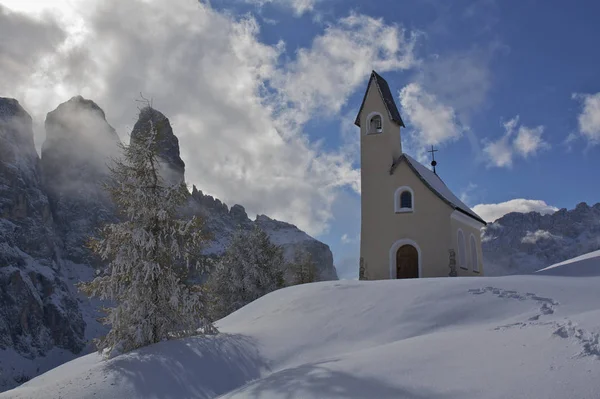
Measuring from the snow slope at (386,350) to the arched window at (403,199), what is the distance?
24.9 feet

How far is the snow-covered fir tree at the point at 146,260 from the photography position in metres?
13.8

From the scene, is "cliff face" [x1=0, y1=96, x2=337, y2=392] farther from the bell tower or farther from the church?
the church

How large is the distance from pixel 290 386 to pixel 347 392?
128 cm

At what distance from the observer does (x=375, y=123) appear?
26172mm

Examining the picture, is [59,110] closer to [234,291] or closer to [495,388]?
[234,291]

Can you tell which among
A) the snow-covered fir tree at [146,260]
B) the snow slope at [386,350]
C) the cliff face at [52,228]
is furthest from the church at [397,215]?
the cliff face at [52,228]

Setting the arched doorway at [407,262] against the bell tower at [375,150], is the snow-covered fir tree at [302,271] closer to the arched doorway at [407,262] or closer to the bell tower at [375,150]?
the bell tower at [375,150]

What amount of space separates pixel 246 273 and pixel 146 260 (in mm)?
22947

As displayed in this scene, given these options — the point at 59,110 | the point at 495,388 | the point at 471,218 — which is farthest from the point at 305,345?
the point at 59,110

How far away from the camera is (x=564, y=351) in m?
8.21

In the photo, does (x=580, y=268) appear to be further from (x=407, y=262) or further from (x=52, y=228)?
(x=52, y=228)

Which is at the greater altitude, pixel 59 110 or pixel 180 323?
pixel 59 110

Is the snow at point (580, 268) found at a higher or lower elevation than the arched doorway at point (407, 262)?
lower

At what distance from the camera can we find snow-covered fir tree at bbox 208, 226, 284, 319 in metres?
36.4
